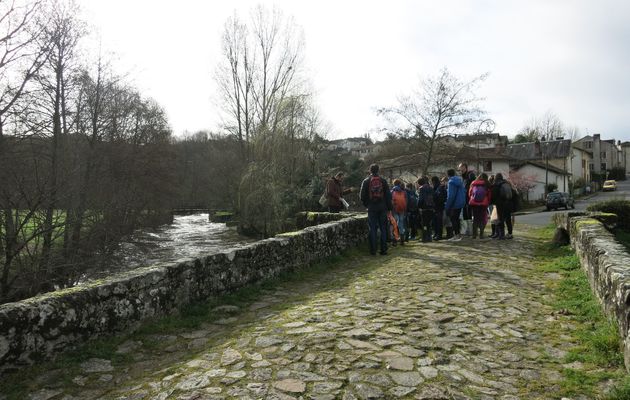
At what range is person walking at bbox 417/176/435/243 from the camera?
11445mm

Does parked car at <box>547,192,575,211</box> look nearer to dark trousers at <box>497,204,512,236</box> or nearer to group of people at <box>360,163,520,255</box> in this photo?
group of people at <box>360,163,520,255</box>

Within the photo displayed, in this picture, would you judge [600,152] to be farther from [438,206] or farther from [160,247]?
[438,206]

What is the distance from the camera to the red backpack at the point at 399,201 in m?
11.2

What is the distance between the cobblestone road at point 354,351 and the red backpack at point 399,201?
4.86 meters

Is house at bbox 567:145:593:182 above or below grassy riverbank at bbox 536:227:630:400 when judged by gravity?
above

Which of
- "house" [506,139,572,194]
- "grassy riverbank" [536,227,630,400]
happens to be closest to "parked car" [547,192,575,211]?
"house" [506,139,572,194]

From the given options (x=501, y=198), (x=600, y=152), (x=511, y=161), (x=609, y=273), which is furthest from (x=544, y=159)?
(x=609, y=273)

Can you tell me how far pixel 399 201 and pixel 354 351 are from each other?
779 centimetres

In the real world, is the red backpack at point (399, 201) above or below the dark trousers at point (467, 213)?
above

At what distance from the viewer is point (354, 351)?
380cm

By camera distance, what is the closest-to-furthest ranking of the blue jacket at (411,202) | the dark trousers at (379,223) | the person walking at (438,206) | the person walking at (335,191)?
1. the dark trousers at (379,223)
2. the person walking at (438,206)
3. the blue jacket at (411,202)
4. the person walking at (335,191)

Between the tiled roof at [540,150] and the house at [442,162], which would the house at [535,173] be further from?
the tiled roof at [540,150]

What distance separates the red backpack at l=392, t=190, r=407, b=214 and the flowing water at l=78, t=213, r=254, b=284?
461 centimetres

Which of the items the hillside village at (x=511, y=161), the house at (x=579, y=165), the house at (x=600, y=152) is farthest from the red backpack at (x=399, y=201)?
the house at (x=600, y=152)
